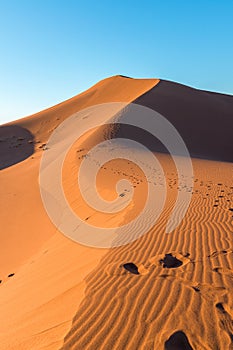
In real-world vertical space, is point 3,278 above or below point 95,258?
below

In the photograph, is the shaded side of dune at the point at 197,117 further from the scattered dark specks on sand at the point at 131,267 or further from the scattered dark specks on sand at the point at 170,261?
the scattered dark specks on sand at the point at 131,267

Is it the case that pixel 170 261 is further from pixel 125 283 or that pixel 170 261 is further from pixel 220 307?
pixel 220 307

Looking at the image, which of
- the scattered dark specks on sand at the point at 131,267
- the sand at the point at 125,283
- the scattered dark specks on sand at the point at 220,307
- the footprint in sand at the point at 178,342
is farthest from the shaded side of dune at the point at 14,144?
the footprint in sand at the point at 178,342

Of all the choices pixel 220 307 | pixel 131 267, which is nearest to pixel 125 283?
pixel 131 267

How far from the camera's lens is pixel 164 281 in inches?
167

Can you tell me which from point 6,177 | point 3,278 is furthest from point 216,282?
point 6,177

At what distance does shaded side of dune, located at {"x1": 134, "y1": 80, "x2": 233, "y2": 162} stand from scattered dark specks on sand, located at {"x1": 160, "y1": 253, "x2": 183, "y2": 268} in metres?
16.7

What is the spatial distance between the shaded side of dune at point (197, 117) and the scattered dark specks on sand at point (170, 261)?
1672cm

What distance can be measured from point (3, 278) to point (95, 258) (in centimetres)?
322

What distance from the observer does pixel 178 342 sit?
3029mm

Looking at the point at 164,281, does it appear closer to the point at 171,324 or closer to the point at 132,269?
the point at 132,269

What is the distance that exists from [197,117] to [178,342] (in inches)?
1084

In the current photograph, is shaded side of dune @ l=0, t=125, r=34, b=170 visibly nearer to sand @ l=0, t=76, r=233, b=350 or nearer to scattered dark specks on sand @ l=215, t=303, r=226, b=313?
sand @ l=0, t=76, r=233, b=350

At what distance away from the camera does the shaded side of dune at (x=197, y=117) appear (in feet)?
79.5
